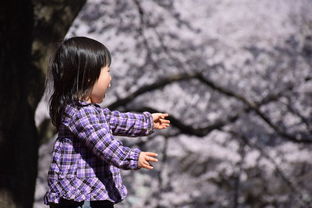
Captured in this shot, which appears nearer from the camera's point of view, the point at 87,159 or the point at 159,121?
the point at 87,159

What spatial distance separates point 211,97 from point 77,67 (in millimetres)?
2392

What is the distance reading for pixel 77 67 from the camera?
1.95 meters

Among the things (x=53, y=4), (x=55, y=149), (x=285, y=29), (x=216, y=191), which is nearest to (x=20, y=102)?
(x=53, y=4)

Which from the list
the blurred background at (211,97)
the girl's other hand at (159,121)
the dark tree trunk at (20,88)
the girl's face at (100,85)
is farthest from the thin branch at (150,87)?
the girl's face at (100,85)

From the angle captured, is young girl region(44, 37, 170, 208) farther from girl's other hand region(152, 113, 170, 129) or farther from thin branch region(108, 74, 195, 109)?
thin branch region(108, 74, 195, 109)

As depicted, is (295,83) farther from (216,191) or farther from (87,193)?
(87,193)

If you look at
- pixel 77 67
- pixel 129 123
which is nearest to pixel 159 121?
pixel 129 123

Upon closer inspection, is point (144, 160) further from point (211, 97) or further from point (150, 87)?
point (211, 97)

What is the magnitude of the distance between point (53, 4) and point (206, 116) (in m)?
1.49

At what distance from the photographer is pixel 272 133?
4297mm

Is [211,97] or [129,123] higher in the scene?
[129,123]

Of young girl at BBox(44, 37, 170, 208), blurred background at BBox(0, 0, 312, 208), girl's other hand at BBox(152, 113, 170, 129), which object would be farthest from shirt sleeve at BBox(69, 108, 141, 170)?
blurred background at BBox(0, 0, 312, 208)

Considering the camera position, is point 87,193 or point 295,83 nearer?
point 87,193

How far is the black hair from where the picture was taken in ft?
6.39
